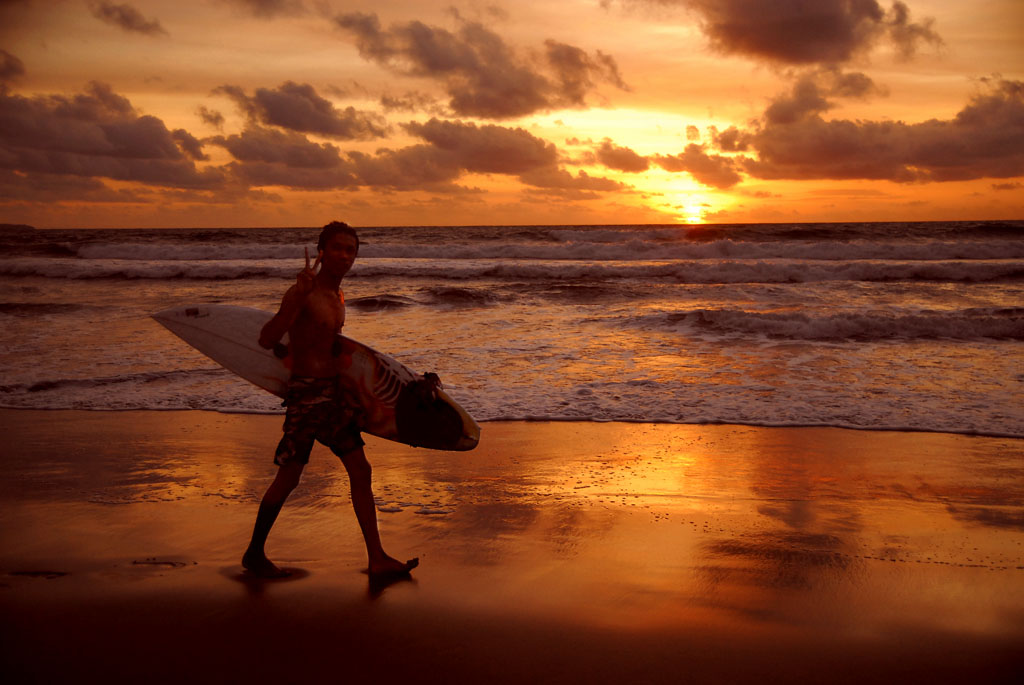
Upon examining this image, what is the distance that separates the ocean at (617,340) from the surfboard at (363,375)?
2.99 meters

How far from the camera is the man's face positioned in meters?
3.49

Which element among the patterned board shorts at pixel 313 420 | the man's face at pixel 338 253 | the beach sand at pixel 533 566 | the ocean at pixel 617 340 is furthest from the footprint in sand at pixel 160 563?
the ocean at pixel 617 340

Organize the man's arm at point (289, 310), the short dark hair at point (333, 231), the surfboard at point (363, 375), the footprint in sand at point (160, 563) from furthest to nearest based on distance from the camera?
the surfboard at point (363, 375)
the footprint in sand at point (160, 563)
the short dark hair at point (333, 231)
the man's arm at point (289, 310)

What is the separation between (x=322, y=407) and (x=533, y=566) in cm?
126

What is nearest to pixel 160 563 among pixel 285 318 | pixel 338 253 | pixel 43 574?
pixel 43 574

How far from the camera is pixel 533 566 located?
3.78m

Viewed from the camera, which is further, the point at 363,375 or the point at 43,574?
the point at 363,375

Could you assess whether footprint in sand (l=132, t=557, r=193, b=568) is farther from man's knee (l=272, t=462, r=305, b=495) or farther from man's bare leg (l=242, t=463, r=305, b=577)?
man's knee (l=272, t=462, r=305, b=495)

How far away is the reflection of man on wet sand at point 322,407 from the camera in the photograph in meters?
3.49

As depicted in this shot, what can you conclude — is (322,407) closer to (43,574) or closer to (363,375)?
(363,375)

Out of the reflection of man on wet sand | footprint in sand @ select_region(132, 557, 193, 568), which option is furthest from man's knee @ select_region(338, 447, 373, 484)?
footprint in sand @ select_region(132, 557, 193, 568)

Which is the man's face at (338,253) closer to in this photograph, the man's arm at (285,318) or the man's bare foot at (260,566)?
the man's arm at (285,318)

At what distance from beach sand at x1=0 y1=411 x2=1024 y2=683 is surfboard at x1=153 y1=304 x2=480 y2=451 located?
567mm

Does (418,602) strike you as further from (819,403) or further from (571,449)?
(819,403)
